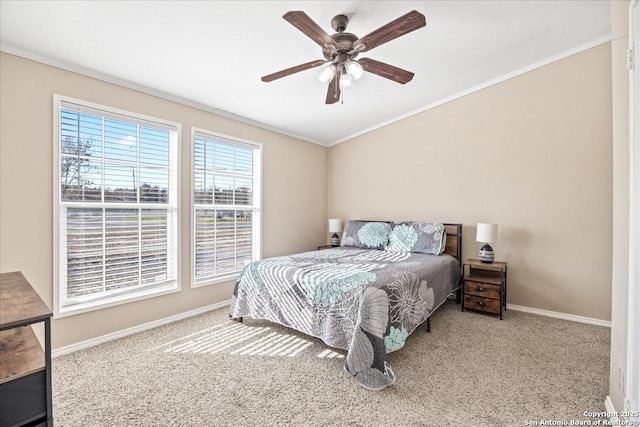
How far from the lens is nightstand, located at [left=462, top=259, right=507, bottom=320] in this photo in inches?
128

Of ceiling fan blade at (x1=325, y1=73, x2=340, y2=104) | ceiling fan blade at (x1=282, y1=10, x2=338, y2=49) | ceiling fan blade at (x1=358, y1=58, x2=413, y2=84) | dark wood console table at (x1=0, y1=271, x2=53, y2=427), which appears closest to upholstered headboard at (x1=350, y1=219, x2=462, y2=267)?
ceiling fan blade at (x1=358, y1=58, x2=413, y2=84)

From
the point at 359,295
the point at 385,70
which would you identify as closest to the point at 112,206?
the point at 359,295

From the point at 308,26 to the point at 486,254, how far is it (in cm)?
313

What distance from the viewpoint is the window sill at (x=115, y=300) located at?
2.51 meters

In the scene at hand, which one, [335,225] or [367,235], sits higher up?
[335,225]

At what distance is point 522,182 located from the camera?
11.6ft

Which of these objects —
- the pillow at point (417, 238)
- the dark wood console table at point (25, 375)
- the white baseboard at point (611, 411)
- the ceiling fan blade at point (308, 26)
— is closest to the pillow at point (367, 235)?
the pillow at point (417, 238)

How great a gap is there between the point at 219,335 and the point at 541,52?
4.55 meters

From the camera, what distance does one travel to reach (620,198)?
1.63 m

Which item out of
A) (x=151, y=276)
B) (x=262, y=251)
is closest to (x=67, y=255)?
(x=151, y=276)

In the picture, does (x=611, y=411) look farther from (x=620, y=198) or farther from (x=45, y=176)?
(x=45, y=176)

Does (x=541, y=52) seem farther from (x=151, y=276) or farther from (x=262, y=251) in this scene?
(x=151, y=276)

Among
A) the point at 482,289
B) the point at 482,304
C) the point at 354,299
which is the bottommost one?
the point at 482,304

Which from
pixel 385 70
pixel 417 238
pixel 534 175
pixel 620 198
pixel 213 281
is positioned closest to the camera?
pixel 620 198
